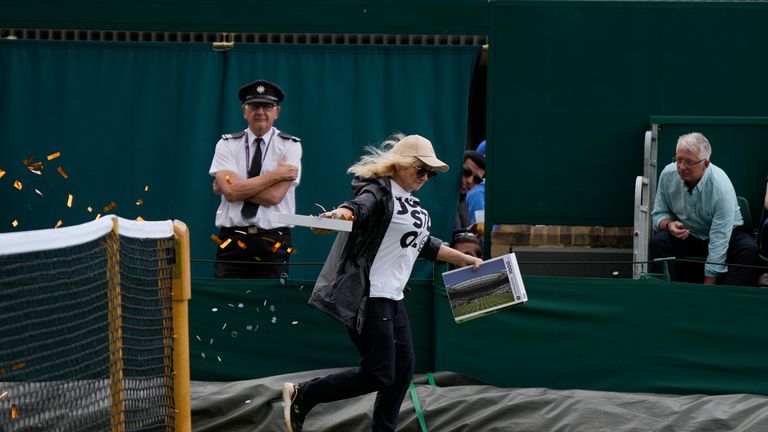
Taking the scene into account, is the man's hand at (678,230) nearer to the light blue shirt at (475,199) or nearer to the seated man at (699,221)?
the seated man at (699,221)

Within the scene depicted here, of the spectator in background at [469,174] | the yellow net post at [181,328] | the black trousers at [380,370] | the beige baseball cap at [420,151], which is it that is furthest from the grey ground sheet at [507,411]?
the spectator in background at [469,174]

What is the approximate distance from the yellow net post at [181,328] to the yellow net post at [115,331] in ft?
2.10

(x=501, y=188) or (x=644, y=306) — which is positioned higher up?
(x=501, y=188)

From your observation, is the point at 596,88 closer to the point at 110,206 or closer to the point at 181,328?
the point at 110,206

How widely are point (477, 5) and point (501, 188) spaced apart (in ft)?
5.33

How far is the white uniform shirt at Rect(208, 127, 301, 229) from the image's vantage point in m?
9.52

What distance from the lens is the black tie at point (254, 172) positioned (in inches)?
374

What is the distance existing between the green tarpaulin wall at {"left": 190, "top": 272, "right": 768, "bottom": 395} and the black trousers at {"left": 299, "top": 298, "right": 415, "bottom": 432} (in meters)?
1.32

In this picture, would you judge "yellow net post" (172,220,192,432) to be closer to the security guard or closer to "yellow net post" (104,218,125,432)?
"yellow net post" (104,218,125,432)

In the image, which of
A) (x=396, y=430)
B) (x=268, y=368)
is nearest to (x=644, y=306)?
(x=396, y=430)

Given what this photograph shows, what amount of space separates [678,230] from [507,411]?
6.97ft

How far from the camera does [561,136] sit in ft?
35.9

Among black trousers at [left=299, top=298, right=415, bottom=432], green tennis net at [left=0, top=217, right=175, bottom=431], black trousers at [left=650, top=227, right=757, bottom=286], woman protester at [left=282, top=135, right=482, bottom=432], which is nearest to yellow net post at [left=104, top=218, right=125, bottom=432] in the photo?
green tennis net at [left=0, top=217, right=175, bottom=431]

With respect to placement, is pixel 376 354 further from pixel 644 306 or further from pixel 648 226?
pixel 648 226
